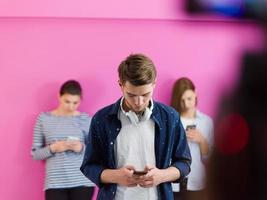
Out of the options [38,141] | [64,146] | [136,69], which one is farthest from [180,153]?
[38,141]

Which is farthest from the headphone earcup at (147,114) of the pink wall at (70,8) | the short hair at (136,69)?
the pink wall at (70,8)

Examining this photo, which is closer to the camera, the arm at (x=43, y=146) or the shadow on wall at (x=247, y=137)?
the shadow on wall at (x=247, y=137)

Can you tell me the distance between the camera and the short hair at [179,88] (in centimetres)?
212

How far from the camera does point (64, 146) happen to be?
2021 millimetres

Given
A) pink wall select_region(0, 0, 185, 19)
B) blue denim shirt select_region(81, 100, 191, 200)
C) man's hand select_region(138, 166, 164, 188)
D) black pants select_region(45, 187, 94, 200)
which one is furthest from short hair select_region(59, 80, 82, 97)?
man's hand select_region(138, 166, 164, 188)

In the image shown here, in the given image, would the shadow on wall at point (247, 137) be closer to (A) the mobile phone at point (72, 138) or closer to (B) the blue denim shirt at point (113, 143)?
(B) the blue denim shirt at point (113, 143)

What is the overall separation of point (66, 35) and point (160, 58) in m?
0.50

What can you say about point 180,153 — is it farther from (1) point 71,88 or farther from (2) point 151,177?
(1) point 71,88

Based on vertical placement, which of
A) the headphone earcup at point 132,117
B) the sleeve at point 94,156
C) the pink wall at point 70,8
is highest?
the pink wall at point 70,8

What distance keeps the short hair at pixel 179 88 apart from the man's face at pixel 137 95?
3.86 feet

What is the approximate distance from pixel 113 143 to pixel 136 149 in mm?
54

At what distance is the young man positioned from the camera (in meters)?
0.93

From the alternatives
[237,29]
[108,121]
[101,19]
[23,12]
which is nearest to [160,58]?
[101,19]

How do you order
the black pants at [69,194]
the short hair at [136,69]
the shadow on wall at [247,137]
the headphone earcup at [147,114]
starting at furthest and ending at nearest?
the black pants at [69,194], the headphone earcup at [147,114], the short hair at [136,69], the shadow on wall at [247,137]
